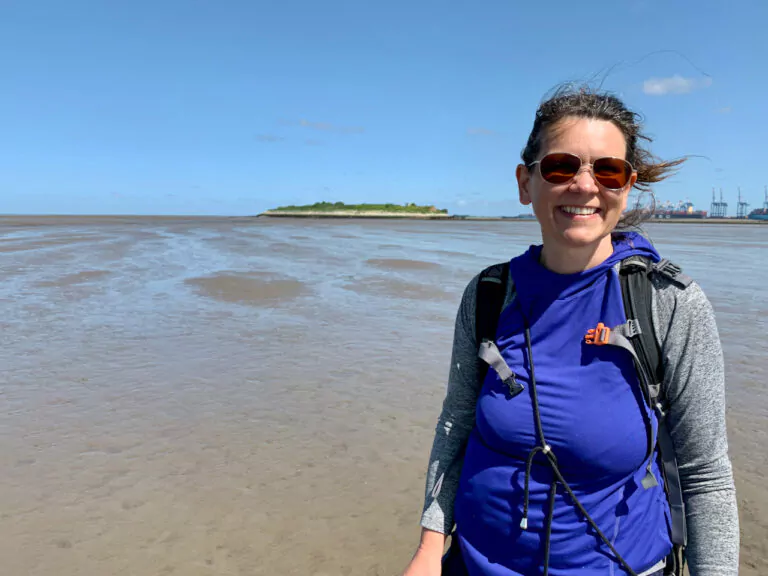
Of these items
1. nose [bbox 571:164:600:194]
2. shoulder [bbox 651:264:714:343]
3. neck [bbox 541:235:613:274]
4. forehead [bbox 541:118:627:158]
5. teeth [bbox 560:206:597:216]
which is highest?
forehead [bbox 541:118:627:158]

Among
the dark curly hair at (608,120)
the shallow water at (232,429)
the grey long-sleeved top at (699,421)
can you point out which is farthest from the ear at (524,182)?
the shallow water at (232,429)

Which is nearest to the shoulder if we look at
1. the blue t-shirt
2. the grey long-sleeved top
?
the grey long-sleeved top

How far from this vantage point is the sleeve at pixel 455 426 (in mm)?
1922

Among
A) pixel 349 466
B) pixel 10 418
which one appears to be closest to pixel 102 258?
pixel 10 418

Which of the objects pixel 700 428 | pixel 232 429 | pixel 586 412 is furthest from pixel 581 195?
pixel 232 429

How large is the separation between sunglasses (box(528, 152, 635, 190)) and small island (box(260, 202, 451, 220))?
105m

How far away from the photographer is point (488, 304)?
1870 millimetres

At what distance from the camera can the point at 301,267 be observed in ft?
61.1

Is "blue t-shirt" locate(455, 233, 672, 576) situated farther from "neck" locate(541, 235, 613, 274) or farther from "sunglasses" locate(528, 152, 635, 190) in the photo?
"sunglasses" locate(528, 152, 635, 190)

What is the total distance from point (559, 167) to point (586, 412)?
31.1 inches

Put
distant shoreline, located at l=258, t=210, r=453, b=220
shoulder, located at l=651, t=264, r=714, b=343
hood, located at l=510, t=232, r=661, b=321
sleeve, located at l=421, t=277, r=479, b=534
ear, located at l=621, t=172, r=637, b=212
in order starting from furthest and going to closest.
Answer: distant shoreline, located at l=258, t=210, r=453, b=220, sleeve, located at l=421, t=277, r=479, b=534, ear, located at l=621, t=172, r=637, b=212, hood, located at l=510, t=232, r=661, b=321, shoulder, located at l=651, t=264, r=714, b=343

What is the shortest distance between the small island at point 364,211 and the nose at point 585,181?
10507cm

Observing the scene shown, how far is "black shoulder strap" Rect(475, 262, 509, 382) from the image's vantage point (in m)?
1.84

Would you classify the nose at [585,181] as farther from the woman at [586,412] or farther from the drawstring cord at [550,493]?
the drawstring cord at [550,493]
